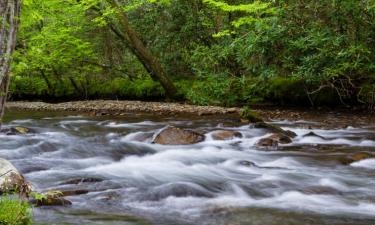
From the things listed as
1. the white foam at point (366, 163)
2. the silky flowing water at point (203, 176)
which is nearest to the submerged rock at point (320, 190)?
the silky flowing water at point (203, 176)

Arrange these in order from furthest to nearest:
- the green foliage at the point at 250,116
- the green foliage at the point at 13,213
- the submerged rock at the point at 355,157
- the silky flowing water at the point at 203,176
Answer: the green foliage at the point at 250,116
the submerged rock at the point at 355,157
the silky flowing water at the point at 203,176
the green foliage at the point at 13,213

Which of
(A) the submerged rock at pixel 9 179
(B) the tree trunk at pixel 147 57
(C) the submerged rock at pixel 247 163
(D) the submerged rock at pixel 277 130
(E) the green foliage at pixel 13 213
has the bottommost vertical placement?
(C) the submerged rock at pixel 247 163

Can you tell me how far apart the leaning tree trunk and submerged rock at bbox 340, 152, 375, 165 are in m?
5.95

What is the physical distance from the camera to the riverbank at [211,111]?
12430 millimetres

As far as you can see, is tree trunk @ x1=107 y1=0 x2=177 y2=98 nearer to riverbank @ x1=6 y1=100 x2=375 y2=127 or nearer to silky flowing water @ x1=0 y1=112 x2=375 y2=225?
riverbank @ x1=6 y1=100 x2=375 y2=127

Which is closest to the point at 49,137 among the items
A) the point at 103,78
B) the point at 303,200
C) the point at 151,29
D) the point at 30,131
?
the point at 30,131

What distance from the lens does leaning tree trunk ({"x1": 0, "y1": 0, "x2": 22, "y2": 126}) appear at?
3.72 meters

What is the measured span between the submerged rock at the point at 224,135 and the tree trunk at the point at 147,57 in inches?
300

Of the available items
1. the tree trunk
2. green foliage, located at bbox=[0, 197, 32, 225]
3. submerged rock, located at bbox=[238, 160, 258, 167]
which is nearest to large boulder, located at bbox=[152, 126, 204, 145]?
submerged rock, located at bbox=[238, 160, 258, 167]

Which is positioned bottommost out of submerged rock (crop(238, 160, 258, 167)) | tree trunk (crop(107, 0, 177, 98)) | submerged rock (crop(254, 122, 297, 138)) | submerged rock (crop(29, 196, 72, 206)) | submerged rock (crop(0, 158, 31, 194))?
submerged rock (crop(238, 160, 258, 167))

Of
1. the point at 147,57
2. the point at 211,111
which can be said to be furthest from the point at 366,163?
the point at 147,57

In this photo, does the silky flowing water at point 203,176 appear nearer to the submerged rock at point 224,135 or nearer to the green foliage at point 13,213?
the submerged rock at point 224,135

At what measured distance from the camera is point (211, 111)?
14703 mm

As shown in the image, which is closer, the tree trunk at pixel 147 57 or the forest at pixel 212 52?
the forest at pixel 212 52
